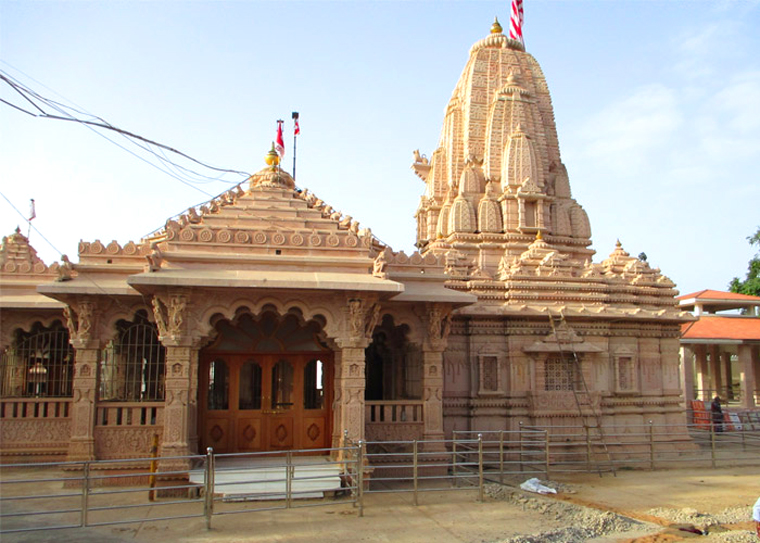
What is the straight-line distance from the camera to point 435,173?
24172 millimetres

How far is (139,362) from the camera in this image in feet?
46.5

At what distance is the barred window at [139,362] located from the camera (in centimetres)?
1406

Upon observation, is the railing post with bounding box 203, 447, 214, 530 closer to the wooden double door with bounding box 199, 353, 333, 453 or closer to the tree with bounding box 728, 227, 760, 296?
the wooden double door with bounding box 199, 353, 333, 453

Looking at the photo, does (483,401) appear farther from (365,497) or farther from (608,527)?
(608,527)

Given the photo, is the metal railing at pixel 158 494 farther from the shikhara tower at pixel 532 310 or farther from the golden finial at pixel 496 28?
the golden finial at pixel 496 28

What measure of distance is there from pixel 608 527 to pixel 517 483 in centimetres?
342

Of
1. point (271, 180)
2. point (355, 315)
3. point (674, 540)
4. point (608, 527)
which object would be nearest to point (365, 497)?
point (355, 315)

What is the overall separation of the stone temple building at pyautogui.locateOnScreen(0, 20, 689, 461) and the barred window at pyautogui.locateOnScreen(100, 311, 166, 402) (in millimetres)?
46

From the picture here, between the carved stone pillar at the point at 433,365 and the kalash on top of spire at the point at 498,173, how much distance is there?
20.6 ft

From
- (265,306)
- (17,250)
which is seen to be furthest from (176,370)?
(17,250)

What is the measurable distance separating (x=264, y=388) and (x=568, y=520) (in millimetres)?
6297

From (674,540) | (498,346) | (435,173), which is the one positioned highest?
(435,173)

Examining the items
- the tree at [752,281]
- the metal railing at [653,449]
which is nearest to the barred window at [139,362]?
the metal railing at [653,449]

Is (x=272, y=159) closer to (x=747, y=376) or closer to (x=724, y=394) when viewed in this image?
(x=747, y=376)
